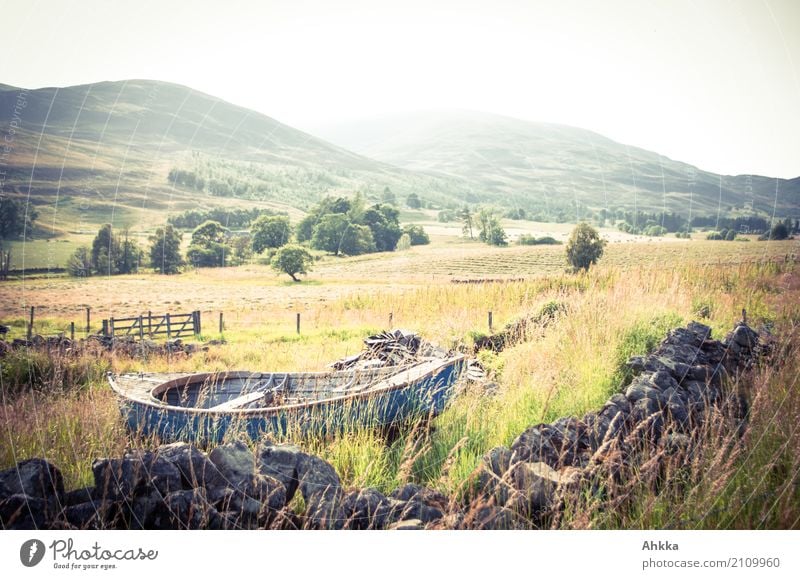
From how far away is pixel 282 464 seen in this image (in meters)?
3.52

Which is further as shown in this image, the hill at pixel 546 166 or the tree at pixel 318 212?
the tree at pixel 318 212

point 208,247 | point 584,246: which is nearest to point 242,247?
point 208,247

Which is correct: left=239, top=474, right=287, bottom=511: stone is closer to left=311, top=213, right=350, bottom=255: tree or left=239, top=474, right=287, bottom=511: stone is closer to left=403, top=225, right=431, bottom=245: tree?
left=311, top=213, right=350, bottom=255: tree

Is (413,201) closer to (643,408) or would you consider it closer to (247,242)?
(247,242)

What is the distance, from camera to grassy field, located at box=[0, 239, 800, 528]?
14.4ft

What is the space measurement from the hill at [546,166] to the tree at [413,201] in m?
0.54

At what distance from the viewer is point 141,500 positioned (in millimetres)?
3541

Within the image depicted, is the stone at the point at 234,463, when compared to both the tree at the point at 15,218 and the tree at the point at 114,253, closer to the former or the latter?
the tree at the point at 114,253

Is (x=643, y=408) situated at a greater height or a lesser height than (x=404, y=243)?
lesser

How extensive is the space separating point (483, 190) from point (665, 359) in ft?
9.98

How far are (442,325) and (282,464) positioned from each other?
3424 millimetres

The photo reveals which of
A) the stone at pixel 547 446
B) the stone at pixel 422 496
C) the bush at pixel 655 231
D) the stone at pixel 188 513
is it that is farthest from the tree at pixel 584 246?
the stone at pixel 188 513

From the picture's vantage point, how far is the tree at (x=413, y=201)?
7102mm
